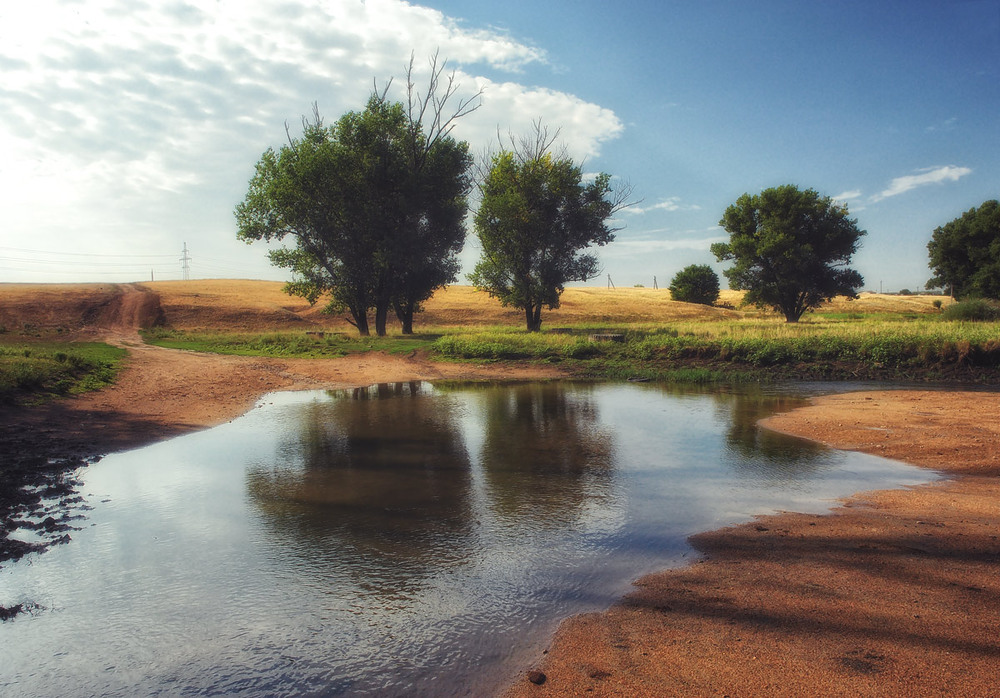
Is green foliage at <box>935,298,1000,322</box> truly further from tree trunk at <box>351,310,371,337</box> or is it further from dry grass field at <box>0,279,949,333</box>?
tree trunk at <box>351,310,371,337</box>

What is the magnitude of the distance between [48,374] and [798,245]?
145 feet

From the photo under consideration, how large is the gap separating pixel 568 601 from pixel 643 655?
0.95 meters

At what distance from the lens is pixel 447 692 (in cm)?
366

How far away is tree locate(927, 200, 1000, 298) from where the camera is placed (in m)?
48.5

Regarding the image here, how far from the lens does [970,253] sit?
51.6 meters

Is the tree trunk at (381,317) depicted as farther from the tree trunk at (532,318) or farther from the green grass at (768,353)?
the green grass at (768,353)

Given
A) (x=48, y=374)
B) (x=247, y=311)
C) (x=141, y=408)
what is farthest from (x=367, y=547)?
(x=247, y=311)

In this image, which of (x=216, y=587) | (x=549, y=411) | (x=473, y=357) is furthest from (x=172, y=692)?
(x=473, y=357)

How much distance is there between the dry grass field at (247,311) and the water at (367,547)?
3086cm

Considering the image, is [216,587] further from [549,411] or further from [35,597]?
[549,411]

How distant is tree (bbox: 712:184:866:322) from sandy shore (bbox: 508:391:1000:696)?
39967mm

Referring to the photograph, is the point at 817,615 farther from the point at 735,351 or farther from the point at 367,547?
the point at 735,351

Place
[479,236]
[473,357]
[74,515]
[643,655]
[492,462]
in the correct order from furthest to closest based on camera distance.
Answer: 1. [479,236]
2. [473,357]
3. [492,462]
4. [74,515]
5. [643,655]

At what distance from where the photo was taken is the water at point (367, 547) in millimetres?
4031
